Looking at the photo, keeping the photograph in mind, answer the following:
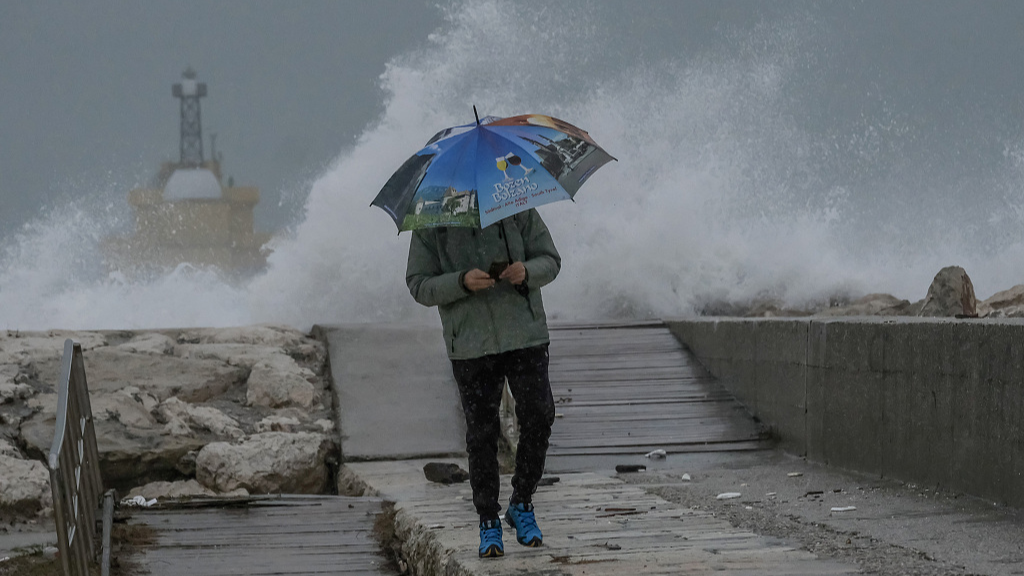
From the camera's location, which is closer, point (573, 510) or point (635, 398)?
point (573, 510)

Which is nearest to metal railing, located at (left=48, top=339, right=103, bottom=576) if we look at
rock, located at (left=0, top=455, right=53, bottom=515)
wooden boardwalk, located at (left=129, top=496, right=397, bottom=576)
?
wooden boardwalk, located at (left=129, top=496, right=397, bottom=576)

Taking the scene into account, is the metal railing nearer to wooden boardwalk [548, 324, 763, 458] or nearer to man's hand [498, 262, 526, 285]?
man's hand [498, 262, 526, 285]

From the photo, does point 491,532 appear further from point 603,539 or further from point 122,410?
point 122,410

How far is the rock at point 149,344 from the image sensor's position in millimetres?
9469

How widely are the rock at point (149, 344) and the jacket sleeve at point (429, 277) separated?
5.64 meters

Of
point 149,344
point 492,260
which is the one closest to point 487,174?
point 492,260

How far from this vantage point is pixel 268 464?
7.97m

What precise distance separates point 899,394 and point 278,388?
4.95 metres

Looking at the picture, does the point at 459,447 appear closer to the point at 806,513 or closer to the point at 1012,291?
the point at 806,513

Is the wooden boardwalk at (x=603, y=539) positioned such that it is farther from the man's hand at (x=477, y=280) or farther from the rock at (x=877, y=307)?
the rock at (x=877, y=307)

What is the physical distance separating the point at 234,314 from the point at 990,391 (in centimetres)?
1198

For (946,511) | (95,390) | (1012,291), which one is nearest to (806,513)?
(946,511)

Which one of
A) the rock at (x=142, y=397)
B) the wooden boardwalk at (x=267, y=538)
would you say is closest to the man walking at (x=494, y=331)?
the wooden boardwalk at (x=267, y=538)

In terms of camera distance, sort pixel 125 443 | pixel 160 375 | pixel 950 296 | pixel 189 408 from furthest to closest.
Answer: pixel 160 375 < pixel 950 296 < pixel 189 408 < pixel 125 443
